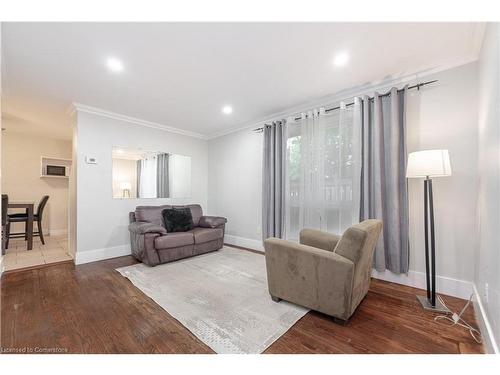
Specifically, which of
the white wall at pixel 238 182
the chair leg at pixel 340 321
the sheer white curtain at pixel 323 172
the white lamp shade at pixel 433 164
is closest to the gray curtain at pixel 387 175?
the sheer white curtain at pixel 323 172

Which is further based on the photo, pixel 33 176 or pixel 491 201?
pixel 33 176

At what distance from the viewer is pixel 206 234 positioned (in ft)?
12.3

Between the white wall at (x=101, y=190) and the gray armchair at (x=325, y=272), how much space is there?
2.98m

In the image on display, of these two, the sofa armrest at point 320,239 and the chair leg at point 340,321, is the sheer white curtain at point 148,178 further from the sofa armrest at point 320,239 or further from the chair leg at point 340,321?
the chair leg at point 340,321

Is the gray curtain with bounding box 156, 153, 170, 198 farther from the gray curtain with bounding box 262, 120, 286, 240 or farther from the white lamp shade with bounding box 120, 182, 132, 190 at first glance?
the gray curtain with bounding box 262, 120, 286, 240

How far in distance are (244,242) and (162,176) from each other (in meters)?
2.12

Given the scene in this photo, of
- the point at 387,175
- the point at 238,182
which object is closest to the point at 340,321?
the point at 387,175

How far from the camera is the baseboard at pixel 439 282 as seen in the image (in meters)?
2.22

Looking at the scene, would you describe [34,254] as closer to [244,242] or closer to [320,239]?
[244,242]

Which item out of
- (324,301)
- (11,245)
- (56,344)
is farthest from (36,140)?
(324,301)

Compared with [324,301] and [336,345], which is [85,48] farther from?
[336,345]

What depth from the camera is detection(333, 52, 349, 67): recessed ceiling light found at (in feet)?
7.13

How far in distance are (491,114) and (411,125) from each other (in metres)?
0.99

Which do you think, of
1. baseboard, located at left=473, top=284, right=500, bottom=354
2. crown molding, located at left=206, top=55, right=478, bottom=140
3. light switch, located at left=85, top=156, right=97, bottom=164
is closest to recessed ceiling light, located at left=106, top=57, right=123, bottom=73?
light switch, located at left=85, top=156, right=97, bottom=164
